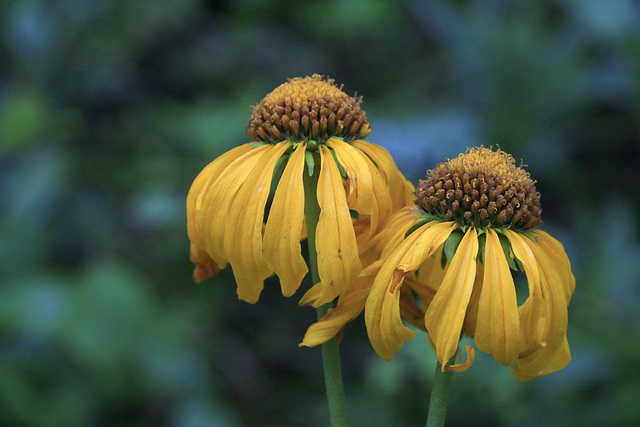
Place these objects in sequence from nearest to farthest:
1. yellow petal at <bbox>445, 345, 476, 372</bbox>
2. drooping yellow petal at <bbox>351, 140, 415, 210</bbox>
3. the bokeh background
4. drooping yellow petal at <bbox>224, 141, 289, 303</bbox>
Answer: yellow petal at <bbox>445, 345, 476, 372</bbox> → drooping yellow petal at <bbox>224, 141, 289, 303</bbox> → drooping yellow petal at <bbox>351, 140, 415, 210</bbox> → the bokeh background

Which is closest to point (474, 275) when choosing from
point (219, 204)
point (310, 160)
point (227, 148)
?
point (310, 160)

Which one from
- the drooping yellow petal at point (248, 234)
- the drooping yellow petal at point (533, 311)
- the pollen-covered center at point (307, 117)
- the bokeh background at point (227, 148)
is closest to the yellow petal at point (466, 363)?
the drooping yellow petal at point (533, 311)

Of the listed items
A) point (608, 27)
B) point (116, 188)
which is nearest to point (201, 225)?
point (116, 188)

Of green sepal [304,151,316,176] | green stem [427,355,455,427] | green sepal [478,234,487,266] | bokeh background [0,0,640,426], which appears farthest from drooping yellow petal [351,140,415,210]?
bokeh background [0,0,640,426]

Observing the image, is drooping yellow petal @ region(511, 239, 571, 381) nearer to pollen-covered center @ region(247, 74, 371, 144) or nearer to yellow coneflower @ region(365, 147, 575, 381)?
yellow coneflower @ region(365, 147, 575, 381)

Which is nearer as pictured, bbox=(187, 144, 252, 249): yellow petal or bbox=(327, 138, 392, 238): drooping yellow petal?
bbox=(327, 138, 392, 238): drooping yellow petal

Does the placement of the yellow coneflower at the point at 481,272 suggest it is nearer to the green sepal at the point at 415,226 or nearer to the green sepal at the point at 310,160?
the green sepal at the point at 415,226

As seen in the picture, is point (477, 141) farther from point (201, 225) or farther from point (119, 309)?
point (201, 225)
